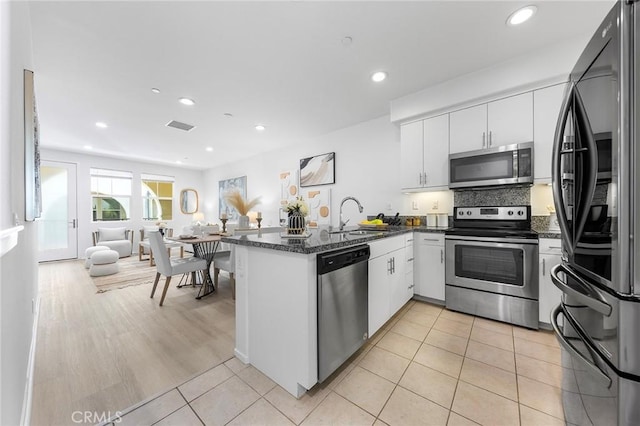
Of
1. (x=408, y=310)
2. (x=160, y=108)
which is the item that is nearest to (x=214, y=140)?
(x=160, y=108)

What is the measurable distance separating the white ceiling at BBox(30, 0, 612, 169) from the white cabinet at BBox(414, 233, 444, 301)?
74.8 inches

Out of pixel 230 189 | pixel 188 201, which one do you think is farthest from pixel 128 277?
pixel 188 201

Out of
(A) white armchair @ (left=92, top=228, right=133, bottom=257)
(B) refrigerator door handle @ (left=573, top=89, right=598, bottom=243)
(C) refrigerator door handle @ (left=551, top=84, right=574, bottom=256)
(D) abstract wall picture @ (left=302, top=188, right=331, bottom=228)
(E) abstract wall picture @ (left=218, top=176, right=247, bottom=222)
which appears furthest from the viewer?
(E) abstract wall picture @ (left=218, top=176, right=247, bottom=222)

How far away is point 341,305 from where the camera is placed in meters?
1.56

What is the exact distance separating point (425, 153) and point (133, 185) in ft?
25.5

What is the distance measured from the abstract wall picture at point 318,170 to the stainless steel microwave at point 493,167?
206 cm

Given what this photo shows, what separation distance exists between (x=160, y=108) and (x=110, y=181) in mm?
4700

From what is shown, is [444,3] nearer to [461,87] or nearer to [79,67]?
[461,87]

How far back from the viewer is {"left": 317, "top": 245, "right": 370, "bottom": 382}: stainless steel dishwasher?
1416mm

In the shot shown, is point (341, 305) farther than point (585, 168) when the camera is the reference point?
Yes

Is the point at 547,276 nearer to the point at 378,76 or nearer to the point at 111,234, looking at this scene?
the point at 378,76

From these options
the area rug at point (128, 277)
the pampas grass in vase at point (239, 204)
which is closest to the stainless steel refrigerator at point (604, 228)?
the pampas grass in vase at point (239, 204)

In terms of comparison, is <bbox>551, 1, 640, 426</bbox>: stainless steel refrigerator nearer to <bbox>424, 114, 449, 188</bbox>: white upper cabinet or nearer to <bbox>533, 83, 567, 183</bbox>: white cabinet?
<bbox>533, 83, 567, 183</bbox>: white cabinet

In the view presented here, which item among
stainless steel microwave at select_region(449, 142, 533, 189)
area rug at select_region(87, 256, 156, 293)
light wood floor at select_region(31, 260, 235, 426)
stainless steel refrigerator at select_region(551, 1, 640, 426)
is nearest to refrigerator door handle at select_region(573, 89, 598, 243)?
stainless steel refrigerator at select_region(551, 1, 640, 426)
